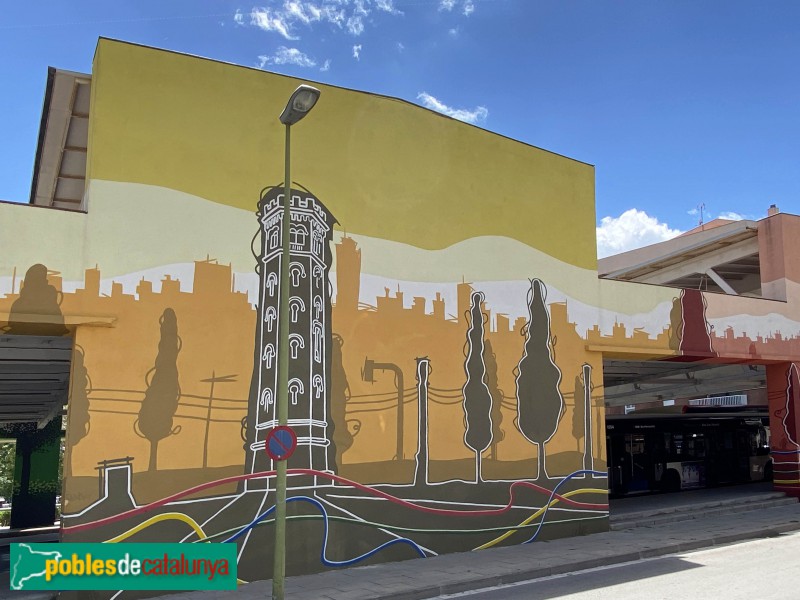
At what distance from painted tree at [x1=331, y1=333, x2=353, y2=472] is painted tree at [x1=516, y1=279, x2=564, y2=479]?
3.99 meters

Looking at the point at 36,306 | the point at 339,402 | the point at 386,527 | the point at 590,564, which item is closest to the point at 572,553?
the point at 590,564

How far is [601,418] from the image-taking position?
1541cm

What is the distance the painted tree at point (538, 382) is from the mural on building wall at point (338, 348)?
0.05 m

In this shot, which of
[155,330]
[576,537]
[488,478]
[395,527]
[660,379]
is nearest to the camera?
[155,330]

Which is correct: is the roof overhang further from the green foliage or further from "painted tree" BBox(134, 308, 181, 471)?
the green foliage

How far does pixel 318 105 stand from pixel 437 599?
852cm

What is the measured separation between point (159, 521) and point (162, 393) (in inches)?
74.2

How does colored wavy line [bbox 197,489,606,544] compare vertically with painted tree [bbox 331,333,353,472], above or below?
below

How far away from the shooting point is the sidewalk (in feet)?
33.2

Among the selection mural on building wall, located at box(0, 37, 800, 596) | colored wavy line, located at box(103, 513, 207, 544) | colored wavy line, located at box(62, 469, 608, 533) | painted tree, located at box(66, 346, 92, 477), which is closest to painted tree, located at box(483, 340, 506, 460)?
mural on building wall, located at box(0, 37, 800, 596)

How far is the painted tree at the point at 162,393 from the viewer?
10.3m

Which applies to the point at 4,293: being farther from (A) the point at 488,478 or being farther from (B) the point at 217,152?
(A) the point at 488,478

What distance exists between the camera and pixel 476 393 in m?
13.6

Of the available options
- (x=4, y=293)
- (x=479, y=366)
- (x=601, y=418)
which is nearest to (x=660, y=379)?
(x=601, y=418)
